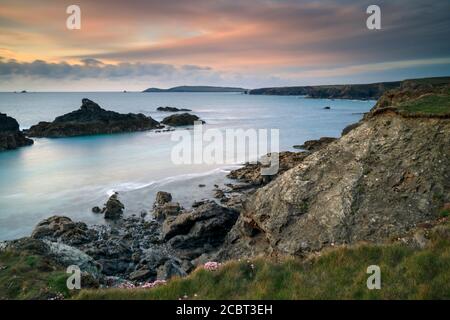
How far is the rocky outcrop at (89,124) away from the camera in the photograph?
92.5 m

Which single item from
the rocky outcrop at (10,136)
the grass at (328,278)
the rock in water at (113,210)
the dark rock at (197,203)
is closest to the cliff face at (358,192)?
the grass at (328,278)

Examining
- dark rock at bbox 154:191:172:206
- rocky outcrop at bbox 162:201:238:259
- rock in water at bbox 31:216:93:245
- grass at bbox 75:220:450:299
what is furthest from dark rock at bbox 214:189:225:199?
grass at bbox 75:220:450:299

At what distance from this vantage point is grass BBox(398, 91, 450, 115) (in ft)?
67.1

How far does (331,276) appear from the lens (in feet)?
30.7

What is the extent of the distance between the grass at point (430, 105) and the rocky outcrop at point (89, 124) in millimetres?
84448

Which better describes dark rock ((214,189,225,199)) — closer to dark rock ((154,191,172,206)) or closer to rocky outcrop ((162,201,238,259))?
dark rock ((154,191,172,206))

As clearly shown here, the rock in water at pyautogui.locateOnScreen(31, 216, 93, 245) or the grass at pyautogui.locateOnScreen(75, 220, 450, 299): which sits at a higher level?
→ the grass at pyautogui.locateOnScreen(75, 220, 450, 299)

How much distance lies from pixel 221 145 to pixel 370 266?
63314 mm

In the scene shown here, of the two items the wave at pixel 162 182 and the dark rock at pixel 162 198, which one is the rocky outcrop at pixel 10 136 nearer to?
the wave at pixel 162 182

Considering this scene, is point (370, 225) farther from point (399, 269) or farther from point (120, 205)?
point (120, 205)

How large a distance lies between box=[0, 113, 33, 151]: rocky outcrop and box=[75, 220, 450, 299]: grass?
2945 inches

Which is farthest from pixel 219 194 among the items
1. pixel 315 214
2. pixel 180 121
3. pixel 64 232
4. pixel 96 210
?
pixel 180 121
